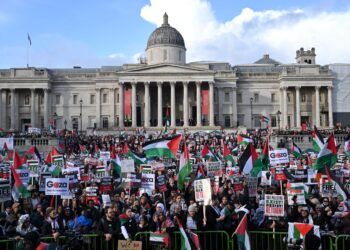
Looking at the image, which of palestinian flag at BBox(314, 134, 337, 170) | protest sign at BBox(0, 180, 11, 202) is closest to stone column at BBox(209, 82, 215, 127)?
palestinian flag at BBox(314, 134, 337, 170)

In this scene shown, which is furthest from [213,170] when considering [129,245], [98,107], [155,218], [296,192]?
[98,107]

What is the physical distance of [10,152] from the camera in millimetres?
26781

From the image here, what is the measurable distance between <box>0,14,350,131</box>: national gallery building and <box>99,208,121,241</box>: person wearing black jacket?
5772 cm

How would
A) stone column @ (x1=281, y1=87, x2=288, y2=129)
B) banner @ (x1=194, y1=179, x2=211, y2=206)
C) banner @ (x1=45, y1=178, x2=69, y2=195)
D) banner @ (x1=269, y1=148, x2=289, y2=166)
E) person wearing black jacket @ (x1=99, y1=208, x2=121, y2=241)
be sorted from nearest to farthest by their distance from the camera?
person wearing black jacket @ (x1=99, y1=208, x2=121, y2=241), banner @ (x1=194, y1=179, x2=211, y2=206), banner @ (x1=45, y1=178, x2=69, y2=195), banner @ (x1=269, y1=148, x2=289, y2=166), stone column @ (x1=281, y1=87, x2=288, y2=129)

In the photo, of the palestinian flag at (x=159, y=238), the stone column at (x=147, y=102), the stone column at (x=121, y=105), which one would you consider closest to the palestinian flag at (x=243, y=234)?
the palestinian flag at (x=159, y=238)

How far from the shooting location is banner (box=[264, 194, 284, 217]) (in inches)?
451

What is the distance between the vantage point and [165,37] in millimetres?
75750

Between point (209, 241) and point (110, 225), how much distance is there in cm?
227

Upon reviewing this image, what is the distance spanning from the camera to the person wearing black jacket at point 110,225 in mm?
11250

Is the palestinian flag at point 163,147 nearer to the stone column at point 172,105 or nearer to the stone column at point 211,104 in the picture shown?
the stone column at point 172,105

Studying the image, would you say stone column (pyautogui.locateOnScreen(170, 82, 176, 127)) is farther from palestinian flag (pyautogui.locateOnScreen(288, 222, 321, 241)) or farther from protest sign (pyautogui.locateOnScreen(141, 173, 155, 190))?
palestinian flag (pyautogui.locateOnScreen(288, 222, 321, 241))

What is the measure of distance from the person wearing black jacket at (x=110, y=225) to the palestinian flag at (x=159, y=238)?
890 millimetres

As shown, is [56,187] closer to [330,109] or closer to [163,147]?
[163,147]

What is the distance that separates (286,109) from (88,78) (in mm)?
28212
